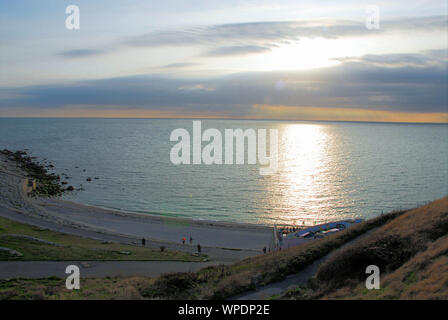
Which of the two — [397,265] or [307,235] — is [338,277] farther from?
[307,235]

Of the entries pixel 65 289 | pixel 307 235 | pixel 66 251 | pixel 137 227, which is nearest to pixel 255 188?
pixel 137 227

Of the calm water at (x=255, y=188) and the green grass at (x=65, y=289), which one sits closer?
the green grass at (x=65, y=289)

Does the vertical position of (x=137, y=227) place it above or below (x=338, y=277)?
below

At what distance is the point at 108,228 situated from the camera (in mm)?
41531

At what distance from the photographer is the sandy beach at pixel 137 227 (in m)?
34.7

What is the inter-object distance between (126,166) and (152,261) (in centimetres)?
7479

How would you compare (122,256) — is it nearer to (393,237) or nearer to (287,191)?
(393,237)

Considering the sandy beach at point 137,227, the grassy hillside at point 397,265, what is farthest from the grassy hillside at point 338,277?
the sandy beach at point 137,227

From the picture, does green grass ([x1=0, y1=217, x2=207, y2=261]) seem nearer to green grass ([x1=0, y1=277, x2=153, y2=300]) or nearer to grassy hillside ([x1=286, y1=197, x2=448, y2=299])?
green grass ([x1=0, y1=277, x2=153, y2=300])

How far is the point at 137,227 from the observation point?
140 feet

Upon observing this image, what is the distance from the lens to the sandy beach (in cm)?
3469

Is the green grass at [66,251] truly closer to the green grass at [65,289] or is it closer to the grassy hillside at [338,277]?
the green grass at [65,289]

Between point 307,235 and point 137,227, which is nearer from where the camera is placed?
point 307,235
